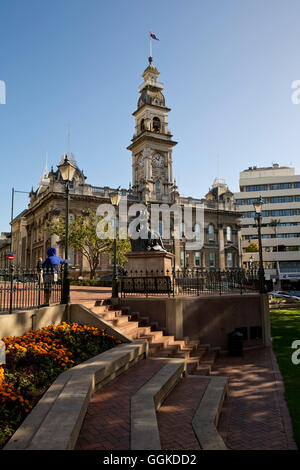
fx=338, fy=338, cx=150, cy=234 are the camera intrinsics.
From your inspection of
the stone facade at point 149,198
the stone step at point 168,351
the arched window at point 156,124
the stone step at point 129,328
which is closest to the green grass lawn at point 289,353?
the stone step at point 168,351

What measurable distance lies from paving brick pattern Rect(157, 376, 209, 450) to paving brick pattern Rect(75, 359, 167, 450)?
592 mm

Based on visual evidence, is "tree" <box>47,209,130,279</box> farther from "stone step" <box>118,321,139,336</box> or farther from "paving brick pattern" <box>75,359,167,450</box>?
"paving brick pattern" <box>75,359,167,450</box>

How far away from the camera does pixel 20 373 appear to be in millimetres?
6008

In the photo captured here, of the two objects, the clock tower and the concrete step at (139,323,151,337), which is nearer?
the concrete step at (139,323,151,337)

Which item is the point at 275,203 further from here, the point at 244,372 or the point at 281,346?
the point at 244,372

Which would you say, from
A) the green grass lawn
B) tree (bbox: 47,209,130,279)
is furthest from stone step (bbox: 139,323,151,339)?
tree (bbox: 47,209,130,279)

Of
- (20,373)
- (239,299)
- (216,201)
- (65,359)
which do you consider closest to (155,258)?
A: (239,299)

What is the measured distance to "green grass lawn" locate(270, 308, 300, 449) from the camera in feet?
23.1

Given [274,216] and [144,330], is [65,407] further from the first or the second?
[274,216]

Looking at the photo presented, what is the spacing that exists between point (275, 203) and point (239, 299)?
201 ft

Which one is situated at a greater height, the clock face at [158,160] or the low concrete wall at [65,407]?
the clock face at [158,160]

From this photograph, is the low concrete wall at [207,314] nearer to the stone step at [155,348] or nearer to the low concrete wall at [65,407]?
the stone step at [155,348]

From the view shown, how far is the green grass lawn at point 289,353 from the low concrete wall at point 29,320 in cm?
605

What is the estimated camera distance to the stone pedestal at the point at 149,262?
53.3ft
